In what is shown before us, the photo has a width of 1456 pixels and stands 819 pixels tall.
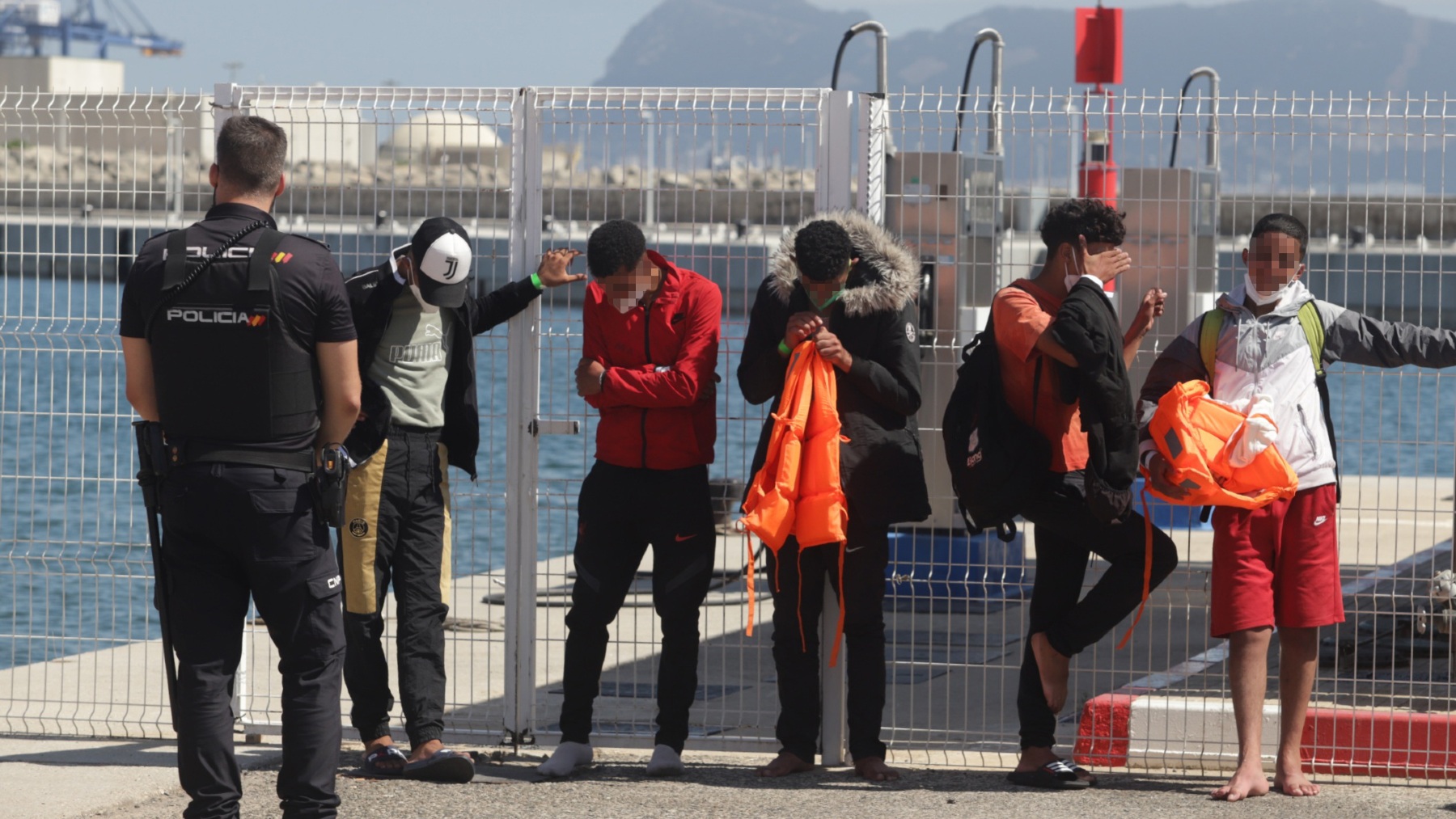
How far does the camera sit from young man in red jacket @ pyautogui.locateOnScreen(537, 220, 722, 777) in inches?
212

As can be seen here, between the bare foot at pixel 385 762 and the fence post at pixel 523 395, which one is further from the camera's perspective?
the fence post at pixel 523 395

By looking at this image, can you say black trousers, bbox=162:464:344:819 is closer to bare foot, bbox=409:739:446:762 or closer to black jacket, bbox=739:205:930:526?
bare foot, bbox=409:739:446:762

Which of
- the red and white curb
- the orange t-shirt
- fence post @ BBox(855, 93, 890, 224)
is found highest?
fence post @ BBox(855, 93, 890, 224)

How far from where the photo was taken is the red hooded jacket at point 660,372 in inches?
211

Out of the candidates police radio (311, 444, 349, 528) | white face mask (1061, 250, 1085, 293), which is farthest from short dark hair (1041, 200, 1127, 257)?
police radio (311, 444, 349, 528)

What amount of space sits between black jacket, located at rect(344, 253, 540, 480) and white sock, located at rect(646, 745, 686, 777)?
3.82 ft

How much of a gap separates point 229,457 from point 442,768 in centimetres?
172

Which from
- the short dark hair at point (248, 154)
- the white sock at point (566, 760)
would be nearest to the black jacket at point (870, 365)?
the white sock at point (566, 760)

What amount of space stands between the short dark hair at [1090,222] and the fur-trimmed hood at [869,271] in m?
0.55

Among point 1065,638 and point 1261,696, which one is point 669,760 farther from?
point 1261,696

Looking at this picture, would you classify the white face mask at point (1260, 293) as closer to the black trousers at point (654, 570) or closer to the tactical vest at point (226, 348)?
the black trousers at point (654, 570)

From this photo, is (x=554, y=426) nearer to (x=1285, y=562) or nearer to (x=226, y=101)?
(x=226, y=101)

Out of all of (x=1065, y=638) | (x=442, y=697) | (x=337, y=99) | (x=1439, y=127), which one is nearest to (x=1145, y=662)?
(x=1065, y=638)

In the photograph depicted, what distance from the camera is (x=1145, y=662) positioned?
24.9ft
